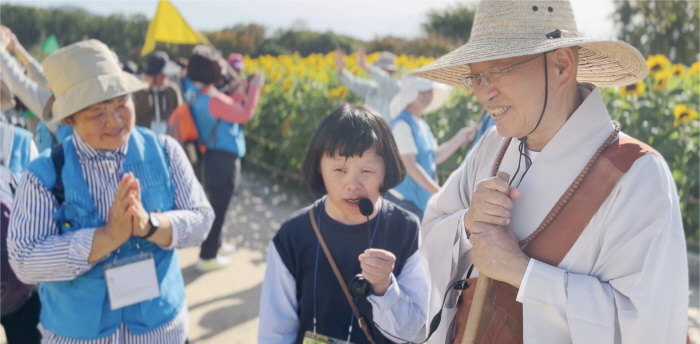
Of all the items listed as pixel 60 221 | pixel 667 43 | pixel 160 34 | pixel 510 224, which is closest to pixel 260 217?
pixel 160 34

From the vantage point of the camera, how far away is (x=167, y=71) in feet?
23.4

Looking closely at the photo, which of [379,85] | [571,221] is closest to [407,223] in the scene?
[571,221]

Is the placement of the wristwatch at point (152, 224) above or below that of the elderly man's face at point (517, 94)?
below

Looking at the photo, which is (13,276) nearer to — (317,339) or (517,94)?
(317,339)

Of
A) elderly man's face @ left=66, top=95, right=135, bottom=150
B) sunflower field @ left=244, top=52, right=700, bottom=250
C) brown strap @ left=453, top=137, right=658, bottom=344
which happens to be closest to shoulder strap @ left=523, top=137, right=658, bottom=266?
brown strap @ left=453, top=137, right=658, bottom=344

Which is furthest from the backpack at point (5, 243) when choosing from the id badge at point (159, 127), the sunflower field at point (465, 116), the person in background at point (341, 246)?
the sunflower field at point (465, 116)

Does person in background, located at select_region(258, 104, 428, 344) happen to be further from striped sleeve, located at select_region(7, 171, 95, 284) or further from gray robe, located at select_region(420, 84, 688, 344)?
striped sleeve, located at select_region(7, 171, 95, 284)

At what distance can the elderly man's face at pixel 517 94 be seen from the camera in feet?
5.42

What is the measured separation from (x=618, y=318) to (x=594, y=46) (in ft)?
2.49

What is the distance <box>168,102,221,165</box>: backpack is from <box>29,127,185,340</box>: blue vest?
329 cm

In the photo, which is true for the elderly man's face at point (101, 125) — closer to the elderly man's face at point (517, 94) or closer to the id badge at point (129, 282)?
the id badge at point (129, 282)

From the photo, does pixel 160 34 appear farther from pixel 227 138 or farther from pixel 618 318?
pixel 618 318

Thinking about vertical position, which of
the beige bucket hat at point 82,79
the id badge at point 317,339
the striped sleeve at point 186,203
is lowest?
the id badge at point 317,339

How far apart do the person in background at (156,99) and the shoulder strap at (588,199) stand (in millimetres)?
5695
